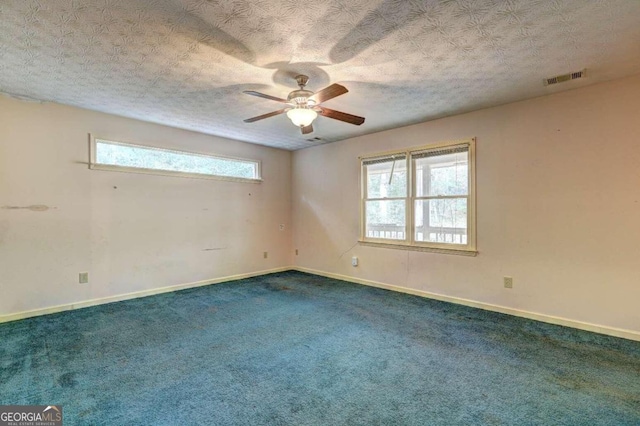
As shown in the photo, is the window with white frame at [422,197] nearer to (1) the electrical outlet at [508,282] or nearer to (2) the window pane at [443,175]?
(2) the window pane at [443,175]

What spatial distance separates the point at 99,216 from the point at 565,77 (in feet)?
18.1

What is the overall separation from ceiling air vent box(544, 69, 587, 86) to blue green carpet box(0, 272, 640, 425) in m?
2.48

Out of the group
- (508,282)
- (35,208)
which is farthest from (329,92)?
(35,208)

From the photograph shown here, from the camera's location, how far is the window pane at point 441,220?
4.04 meters

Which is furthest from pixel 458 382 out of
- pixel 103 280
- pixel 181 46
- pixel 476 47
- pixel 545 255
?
pixel 103 280

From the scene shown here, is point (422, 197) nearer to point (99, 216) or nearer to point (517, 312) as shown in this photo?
point (517, 312)

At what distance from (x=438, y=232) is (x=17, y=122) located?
531 cm

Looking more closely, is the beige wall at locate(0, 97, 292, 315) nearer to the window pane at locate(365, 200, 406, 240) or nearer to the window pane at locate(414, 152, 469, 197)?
the window pane at locate(365, 200, 406, 240)

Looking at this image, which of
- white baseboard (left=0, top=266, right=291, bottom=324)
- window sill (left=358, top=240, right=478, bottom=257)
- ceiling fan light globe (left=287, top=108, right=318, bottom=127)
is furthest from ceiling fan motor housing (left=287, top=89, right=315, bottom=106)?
white baseboard (left=0, top=266, right=291, bottom=324)

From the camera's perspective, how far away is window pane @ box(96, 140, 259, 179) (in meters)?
4.12

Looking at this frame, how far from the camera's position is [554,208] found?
3324mm

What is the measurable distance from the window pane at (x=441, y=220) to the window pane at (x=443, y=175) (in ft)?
0.44

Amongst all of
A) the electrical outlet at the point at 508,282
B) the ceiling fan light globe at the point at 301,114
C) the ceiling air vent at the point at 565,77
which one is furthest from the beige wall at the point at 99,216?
the ceiling air vent at the point at 565,77

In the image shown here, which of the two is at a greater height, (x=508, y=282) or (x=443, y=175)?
(x=443, y=175)
